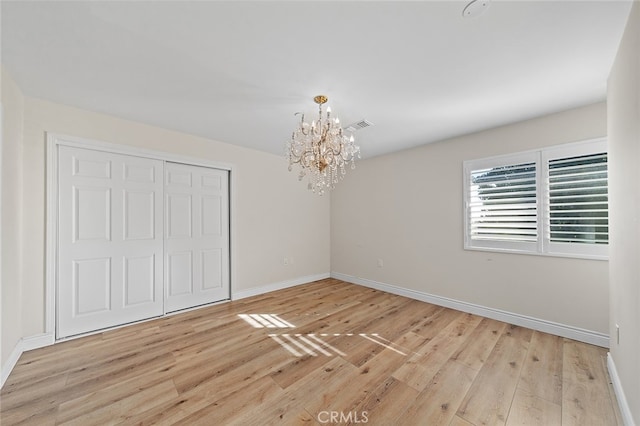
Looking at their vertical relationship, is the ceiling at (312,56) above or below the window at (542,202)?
above

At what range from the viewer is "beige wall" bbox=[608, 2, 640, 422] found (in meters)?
1.37

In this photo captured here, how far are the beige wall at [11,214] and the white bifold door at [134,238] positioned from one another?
0.30 metres

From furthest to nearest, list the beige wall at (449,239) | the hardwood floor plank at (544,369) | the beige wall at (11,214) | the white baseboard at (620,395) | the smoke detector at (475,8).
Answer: the beige wall at (449,239)
the beige wall at (11,214)
the hardwood floor plank at (544,369)
the white baseboard at (620,395)
the smoke detector at (475,8)

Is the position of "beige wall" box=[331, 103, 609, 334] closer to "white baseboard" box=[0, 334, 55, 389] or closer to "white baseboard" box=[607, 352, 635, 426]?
"white baseboard" box=[607, 352, 635, 426]

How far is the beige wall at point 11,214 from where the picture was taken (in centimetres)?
191

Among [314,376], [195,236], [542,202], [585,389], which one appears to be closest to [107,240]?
[195,236]

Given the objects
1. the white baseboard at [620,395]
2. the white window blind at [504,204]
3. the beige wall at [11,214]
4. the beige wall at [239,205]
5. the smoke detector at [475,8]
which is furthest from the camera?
the white window blind at [504,204]

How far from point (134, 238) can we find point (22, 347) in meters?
1.28

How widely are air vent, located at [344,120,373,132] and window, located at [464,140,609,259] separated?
5.06ft

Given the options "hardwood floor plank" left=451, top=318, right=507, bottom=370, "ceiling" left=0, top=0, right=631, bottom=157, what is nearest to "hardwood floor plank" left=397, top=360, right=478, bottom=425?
"hardwood floor plank" left=451, top=318, right=507, bottom=370

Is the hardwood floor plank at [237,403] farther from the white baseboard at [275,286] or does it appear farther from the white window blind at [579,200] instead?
the white window blind at [579,200]

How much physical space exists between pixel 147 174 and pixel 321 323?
285cm

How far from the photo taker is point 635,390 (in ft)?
4.54

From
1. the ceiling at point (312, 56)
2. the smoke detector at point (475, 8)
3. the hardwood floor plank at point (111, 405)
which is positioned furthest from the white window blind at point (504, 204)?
the hardwood floor plank at point (111, 405)
